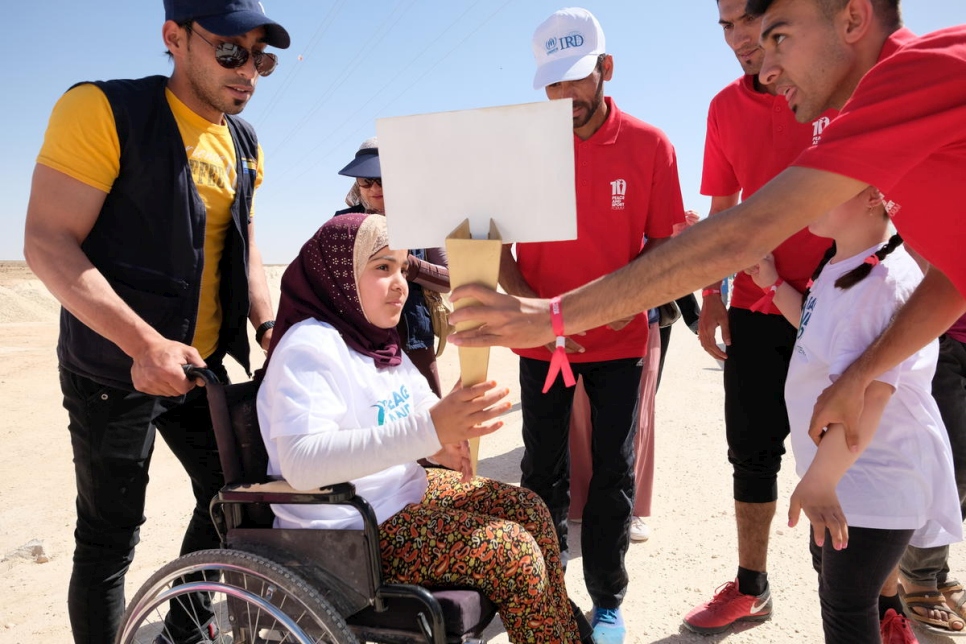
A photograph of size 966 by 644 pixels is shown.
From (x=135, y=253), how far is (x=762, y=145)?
2344 millimetres

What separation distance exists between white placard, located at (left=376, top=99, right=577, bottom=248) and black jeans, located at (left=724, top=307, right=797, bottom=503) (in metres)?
1.60

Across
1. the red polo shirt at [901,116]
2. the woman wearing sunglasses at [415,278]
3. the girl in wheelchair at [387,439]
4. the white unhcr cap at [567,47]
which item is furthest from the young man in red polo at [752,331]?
the woman wearing sunglasses at [415,278]

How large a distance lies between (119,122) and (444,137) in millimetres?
1291

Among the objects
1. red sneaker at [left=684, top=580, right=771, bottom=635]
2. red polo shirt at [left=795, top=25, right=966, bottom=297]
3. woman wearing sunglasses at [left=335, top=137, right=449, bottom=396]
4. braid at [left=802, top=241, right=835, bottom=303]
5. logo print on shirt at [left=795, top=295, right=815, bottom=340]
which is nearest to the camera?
red polo shirt at [left=795, top=25, right=966, bottom=297]

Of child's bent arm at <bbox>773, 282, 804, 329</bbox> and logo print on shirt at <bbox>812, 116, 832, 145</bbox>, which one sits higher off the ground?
logo print on shirt at <bbox>812, 116, 832, 145</bbox>

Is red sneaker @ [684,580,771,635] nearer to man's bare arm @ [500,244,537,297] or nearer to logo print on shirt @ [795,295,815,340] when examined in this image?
logo print on shirt @ [795,295,815,340]

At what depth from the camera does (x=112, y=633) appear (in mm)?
2482

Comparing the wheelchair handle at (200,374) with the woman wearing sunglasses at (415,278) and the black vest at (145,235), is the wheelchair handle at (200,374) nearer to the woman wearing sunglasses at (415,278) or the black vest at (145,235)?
the black vest at (145,235)

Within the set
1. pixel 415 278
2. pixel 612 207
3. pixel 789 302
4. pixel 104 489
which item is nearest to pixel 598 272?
pixel 612 207

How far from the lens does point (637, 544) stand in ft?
13.2

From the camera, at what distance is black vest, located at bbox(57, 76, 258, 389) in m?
2.40

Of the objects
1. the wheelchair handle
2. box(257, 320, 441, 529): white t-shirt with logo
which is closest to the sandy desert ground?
box(257, 320, 441, 529): white t-shirt with logo

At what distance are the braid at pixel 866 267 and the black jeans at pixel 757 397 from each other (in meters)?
0.73

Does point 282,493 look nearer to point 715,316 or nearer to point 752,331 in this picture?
point 752,331
